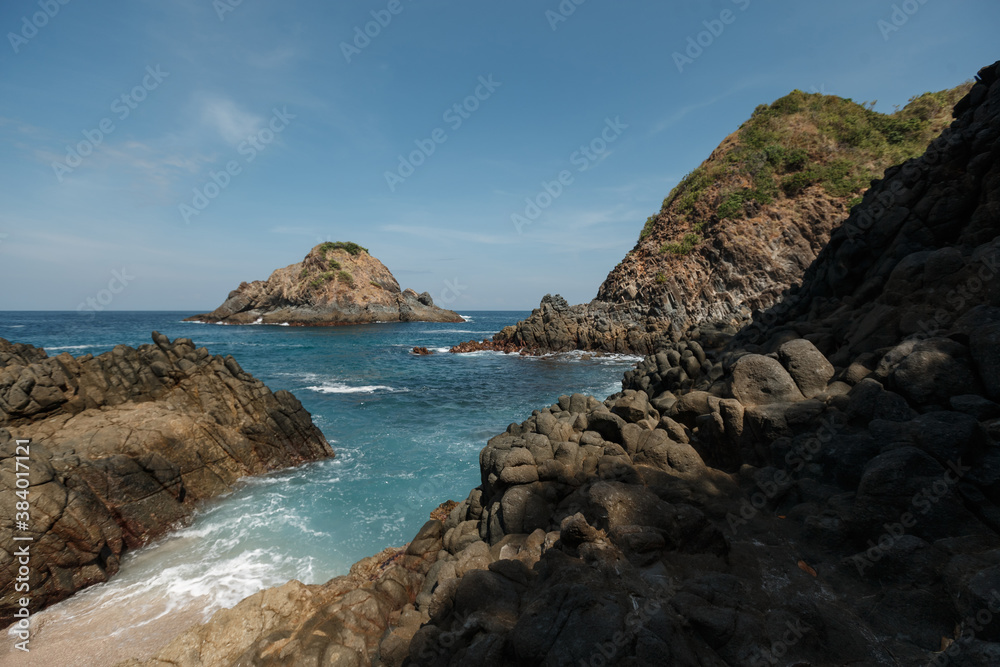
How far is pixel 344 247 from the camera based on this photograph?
114 meters

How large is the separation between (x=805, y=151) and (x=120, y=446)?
68920mm

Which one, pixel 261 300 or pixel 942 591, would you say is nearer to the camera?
pixel 942 591

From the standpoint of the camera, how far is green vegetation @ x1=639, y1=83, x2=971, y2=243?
48875 millimetres

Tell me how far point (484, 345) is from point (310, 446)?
3925 cm

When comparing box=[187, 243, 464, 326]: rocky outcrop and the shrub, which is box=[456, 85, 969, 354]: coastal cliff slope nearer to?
the shrub

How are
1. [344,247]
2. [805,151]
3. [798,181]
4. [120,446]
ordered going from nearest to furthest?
[120,446] → [798,181] → [805,151] → [344,247]

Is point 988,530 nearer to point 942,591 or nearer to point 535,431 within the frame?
point 942,591

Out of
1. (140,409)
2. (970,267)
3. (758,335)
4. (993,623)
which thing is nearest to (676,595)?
(993,623)

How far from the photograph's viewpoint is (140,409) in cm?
1491

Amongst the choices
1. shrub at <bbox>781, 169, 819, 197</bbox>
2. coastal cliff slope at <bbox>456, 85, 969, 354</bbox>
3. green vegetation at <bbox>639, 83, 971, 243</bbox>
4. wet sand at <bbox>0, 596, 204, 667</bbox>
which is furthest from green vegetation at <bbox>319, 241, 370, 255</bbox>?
wet sand at <bbox>0, 596, 204, 667</bbox>

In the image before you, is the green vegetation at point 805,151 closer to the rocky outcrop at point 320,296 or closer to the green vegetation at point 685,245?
the green vegetation at point 685,245

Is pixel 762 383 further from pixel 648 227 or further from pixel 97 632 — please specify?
pixel 648 227

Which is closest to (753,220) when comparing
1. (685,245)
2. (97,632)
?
(685,245)

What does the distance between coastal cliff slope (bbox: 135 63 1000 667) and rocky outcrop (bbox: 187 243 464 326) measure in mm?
101494
